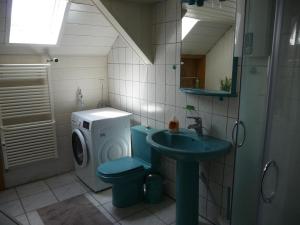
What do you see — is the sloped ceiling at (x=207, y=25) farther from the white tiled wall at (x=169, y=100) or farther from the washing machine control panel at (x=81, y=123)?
the washing machine control panel at (x=81, y=123)

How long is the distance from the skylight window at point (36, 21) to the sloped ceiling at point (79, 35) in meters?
0.08

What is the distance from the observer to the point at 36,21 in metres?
2.69

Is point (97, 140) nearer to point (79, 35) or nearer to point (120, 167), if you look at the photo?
point (120, 167)

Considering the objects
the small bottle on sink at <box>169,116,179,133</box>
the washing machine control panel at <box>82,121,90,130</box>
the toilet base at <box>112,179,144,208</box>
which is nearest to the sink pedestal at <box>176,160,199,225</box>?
the small bottle on sink at <box>169,116,179,133</box>

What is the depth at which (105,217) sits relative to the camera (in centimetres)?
233

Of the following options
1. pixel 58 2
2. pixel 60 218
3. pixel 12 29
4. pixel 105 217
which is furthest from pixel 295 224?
pixel 12 29

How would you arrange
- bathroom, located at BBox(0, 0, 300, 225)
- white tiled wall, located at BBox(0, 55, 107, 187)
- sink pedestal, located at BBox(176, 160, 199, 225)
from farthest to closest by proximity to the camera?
white tiled wall, located at BBox(0, 55, 107, 187)
sink pedestal, located at BBox(176, 160, 199, 225)
bathroom, located at BBox(0, 0, 300, 225)

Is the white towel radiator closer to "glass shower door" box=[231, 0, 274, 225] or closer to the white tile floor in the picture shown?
the white tile floor

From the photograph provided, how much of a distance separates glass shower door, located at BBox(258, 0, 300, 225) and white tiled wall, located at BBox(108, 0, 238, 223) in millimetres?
624

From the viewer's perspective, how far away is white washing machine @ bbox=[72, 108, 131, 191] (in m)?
2.63

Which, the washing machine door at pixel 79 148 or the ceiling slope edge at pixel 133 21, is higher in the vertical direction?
the ceiling slope edge at pixel 133 21

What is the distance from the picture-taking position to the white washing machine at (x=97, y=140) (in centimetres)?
263

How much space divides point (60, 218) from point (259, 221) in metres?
1.77

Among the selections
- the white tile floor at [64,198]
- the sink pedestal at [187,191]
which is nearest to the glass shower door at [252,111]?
the sink pedestal at [187,191]
